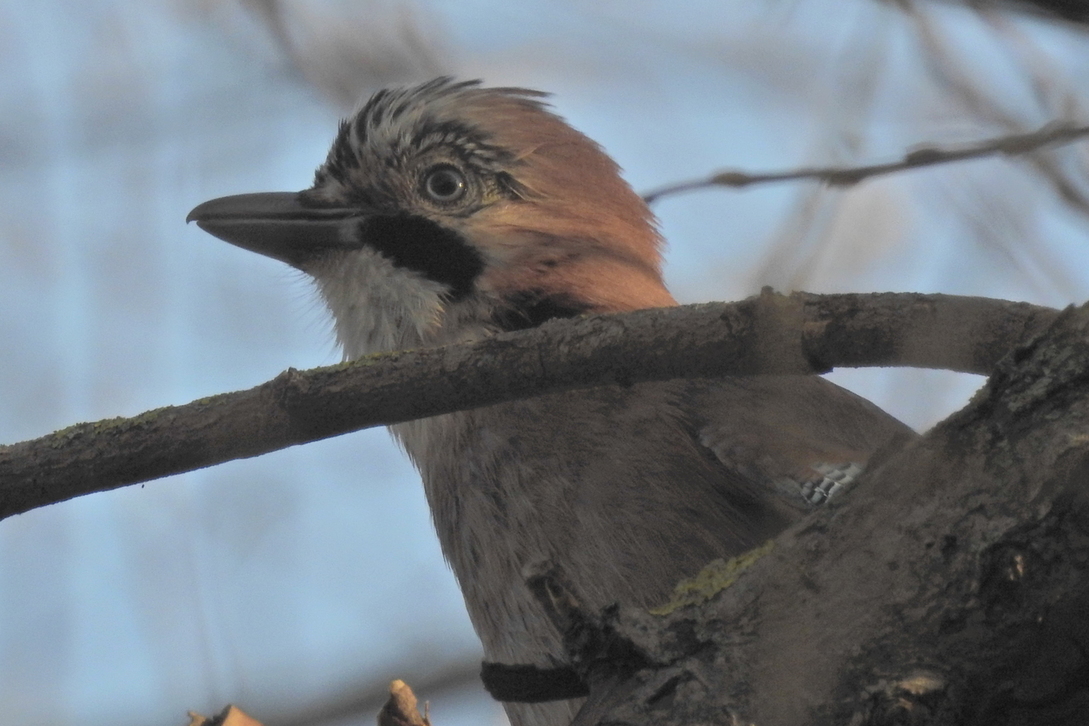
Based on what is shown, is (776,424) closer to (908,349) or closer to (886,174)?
(886,174)

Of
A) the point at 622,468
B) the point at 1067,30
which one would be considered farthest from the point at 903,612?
the point at 622,468

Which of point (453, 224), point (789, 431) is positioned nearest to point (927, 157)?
point (789, 431)

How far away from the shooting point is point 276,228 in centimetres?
492

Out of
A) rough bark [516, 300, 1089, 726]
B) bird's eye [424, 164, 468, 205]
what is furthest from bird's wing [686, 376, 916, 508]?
bird's eye [424, 164, 468, 205]

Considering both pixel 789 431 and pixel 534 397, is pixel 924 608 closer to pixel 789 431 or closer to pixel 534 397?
pixel 534 397

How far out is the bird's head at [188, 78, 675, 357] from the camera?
4691mm

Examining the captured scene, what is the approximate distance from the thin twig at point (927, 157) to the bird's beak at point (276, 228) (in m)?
1.79

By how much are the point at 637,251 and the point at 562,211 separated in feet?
1.17

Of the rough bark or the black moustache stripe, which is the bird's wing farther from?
the rough bark

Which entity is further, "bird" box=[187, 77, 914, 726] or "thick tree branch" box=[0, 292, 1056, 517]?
"bird" box=[187, 77, 914, 726]

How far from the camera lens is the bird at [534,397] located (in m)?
3.82

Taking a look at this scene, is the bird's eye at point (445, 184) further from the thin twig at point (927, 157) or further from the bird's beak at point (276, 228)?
the thin twig at point (927, 157)

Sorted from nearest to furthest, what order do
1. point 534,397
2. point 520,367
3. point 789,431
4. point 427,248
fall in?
point 520,367 < point 534,397 < point 789,431 < point 427,248

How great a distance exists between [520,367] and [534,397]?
498mm
